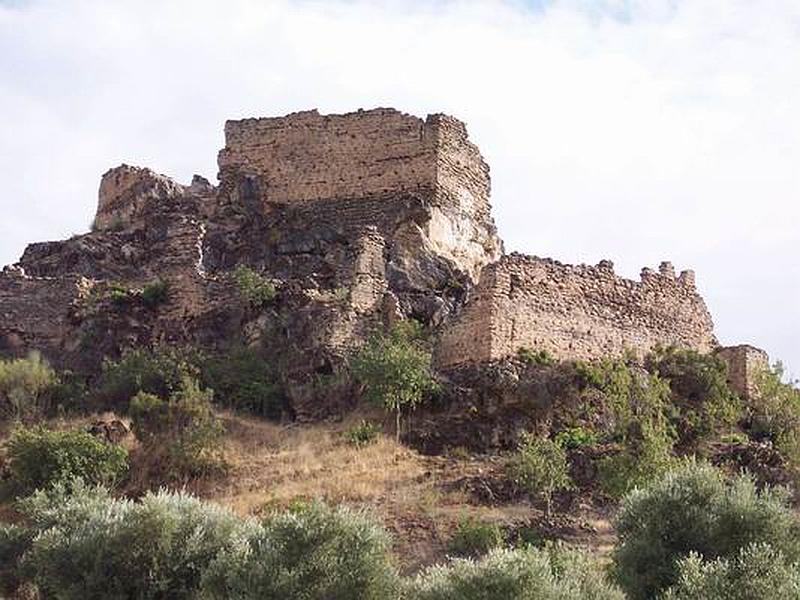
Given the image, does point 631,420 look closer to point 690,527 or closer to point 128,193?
point 690,527

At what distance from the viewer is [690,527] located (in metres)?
20.4

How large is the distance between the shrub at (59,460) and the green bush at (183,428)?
3.45 ft

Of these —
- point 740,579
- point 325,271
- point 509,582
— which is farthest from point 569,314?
point 740,579

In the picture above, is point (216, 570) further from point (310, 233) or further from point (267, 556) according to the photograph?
point (310, 233)

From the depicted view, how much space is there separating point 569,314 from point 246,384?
7.24 m

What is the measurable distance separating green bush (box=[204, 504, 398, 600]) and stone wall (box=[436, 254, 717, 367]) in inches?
405

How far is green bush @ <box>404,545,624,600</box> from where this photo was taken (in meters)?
17.6

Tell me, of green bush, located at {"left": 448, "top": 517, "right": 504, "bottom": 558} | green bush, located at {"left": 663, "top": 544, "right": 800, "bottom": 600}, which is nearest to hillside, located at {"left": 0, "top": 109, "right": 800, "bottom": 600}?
green bush, located at {"left": 448, "top": 517, "right": 504, "bottom": 558}

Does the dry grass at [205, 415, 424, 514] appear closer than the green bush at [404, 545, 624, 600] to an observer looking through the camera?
No

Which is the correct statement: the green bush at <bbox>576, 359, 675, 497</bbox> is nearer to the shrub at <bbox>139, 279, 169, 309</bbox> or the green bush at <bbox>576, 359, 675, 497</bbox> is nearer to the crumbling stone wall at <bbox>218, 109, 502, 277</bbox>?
the crumbling stone wall at <bbox>218, 109, 502, 277</bbox>

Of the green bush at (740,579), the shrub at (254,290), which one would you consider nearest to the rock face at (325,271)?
the shrub at (254,290)

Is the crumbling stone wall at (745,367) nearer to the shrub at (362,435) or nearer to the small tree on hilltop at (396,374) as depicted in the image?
the small tree on hilltop at (396,374)

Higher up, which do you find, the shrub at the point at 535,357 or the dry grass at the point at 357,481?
the shrub at the point at 535,357

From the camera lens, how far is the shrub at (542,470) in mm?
24609
